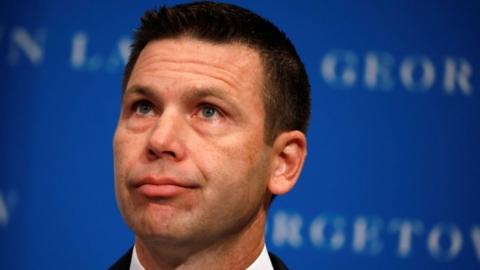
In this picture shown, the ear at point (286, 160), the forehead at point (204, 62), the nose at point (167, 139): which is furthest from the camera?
the ear at point (286, 160)

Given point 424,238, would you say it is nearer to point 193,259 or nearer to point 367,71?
point 367,71

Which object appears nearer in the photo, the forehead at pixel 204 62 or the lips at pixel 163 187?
the lips at pixel 163 187

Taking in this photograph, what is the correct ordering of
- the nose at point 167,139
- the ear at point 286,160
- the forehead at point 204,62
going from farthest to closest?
the ear at point 286,160
the forehead at point 204,62
the nose at point 167,139

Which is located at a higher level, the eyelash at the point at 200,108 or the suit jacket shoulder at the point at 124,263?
the eyelash at the point at 200,108

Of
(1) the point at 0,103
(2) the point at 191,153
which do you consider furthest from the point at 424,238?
(1) the point at 0,103

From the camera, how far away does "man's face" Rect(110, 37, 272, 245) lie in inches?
70.4

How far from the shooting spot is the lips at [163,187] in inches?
69.9

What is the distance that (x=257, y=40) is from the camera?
204 centimetres

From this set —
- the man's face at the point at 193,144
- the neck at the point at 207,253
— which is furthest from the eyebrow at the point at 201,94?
the neck at the point at 207,253

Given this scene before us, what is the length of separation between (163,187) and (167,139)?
0.11m

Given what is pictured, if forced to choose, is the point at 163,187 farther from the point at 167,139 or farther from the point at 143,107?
the point at 143,107

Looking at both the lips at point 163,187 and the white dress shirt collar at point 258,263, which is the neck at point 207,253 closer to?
the white dress shirt collar at point 258,263

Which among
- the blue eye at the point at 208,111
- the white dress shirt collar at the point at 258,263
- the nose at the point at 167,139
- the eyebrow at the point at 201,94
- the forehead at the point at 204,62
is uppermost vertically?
the forehead at the point at 204,62

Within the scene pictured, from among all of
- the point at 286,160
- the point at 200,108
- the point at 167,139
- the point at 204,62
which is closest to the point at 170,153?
the point at 167,139
